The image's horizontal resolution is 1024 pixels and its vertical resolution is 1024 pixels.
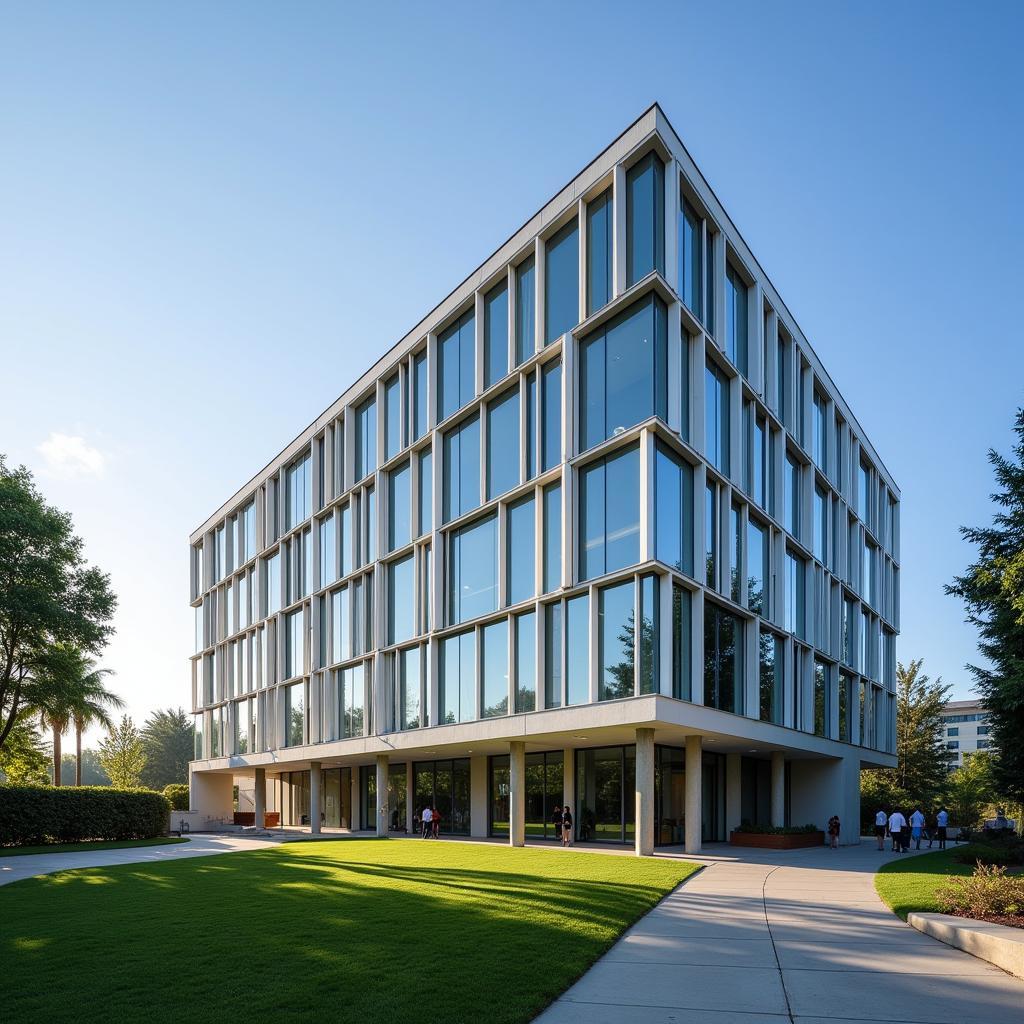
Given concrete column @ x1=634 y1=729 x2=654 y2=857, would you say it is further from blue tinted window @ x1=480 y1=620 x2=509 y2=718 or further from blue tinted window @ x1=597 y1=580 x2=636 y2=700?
blue tinted window @ x1=480 y1=620 x2=509 y2=718

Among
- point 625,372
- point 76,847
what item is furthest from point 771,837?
point 76,847

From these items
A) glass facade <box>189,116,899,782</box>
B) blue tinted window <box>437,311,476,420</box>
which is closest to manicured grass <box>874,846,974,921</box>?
glass facade <box>189,116,899,782</box>

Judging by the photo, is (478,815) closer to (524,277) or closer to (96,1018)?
(524,277)

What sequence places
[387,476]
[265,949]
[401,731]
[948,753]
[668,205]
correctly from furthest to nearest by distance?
[948,753]
[387,476]
[401,731]
[668,205]
[265,949]

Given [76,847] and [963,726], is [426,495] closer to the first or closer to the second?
[76,847]

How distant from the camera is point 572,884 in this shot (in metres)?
18.2

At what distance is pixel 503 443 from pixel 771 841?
16.7 m

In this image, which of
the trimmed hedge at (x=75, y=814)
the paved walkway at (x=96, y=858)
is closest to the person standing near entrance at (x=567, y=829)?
the paved walkway at (x=96, y=858)

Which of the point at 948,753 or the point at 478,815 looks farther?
the point at 948,753

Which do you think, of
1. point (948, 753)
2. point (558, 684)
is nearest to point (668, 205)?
point (558, 684)

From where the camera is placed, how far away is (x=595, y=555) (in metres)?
30.2

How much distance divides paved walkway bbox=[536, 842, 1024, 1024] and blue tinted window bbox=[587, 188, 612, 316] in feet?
65.1

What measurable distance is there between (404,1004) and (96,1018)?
2.73 meters

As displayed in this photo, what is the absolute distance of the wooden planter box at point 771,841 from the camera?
33.6 metres
